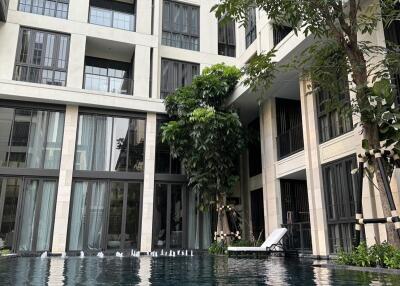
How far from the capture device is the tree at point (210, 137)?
1281cm

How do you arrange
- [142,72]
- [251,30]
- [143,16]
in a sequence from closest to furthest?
[142,72], [143,16], [251,30]

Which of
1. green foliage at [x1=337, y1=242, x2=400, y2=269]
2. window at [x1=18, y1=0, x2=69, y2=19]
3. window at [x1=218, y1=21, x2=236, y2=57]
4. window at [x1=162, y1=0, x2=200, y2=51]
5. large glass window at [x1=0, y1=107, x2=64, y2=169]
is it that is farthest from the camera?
window at [x1=218, y1=21, x2=236, y2=57]

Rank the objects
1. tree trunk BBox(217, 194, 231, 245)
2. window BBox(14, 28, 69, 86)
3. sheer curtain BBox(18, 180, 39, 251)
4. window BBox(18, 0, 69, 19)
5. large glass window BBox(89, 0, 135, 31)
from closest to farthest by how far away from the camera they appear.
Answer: sheer curtain BBox(18, 180, 39, 251)
tree trunk BBox(217, 194, 231, 245)
window BBox(14, 28, 69, 86)
window BBox(18, 0, 69, 19)
large glass window BBox(89, 0, 135, 31)

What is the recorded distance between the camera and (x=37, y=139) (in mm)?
13484

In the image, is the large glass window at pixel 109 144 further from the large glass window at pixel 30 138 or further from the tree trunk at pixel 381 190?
the tree trunk at pixel 381 190

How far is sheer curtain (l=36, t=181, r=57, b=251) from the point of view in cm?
1267

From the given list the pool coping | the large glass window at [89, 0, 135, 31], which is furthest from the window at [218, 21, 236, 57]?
the pool coping

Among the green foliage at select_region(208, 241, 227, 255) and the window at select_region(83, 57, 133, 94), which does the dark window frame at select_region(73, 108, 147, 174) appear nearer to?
the window at select_region(83, 57, 133, 94)

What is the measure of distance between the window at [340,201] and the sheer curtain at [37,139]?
9660 millimetres

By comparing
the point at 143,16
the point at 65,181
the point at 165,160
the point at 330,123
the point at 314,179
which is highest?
the point at 143,16

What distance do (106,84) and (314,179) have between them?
28.5 feet

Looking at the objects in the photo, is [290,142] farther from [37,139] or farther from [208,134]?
[37,139]

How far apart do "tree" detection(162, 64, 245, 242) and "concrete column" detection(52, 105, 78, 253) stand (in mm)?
3417

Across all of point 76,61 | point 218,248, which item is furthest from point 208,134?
point 76,61
